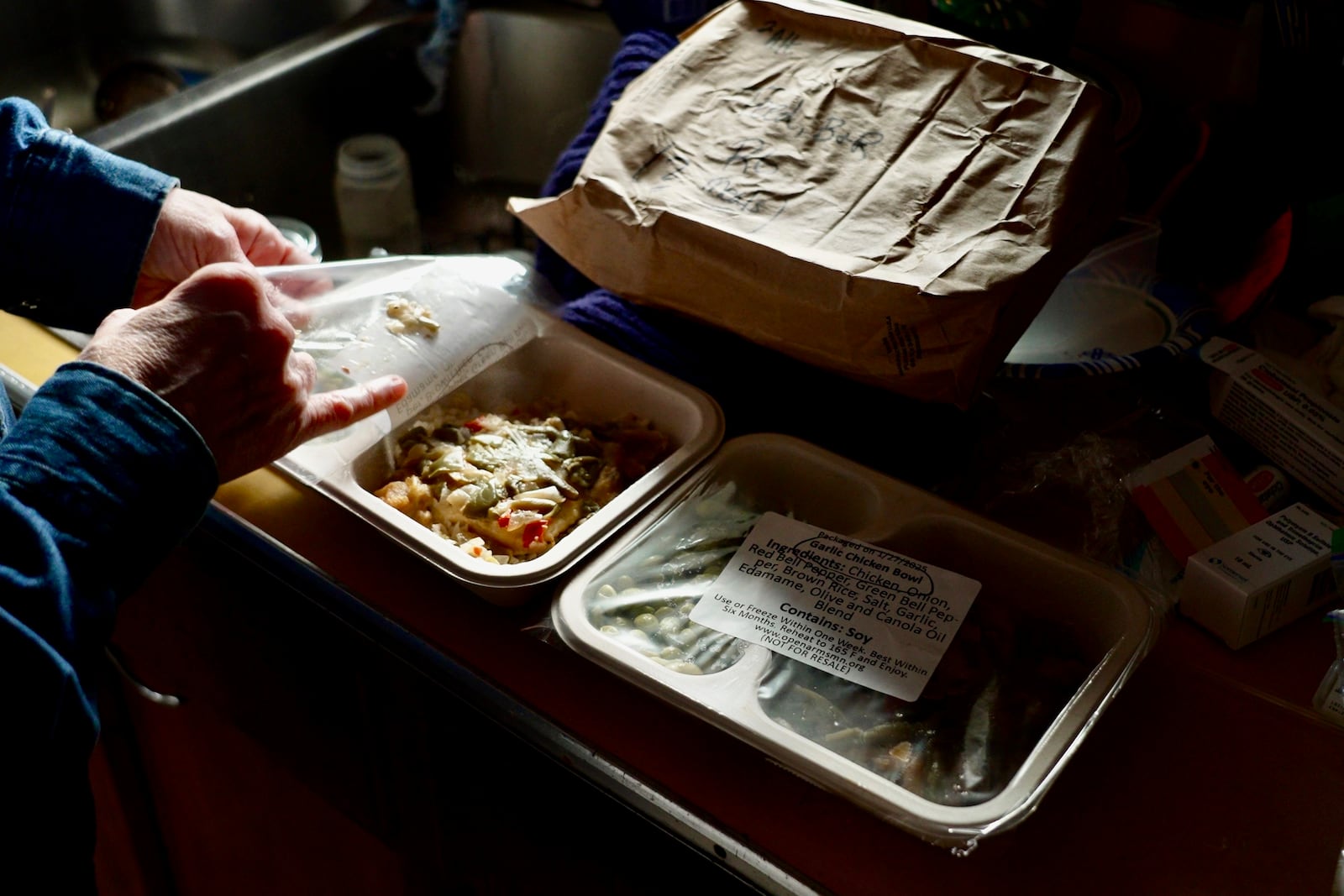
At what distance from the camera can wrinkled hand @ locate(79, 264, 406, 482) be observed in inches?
27.8

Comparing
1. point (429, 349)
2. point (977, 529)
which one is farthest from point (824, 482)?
point (429, 349)

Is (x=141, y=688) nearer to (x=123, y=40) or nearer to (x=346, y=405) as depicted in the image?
(x=346, y=405)

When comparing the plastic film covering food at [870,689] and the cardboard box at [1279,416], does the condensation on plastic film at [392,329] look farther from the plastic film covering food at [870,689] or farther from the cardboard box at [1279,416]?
the cardboard box at [1279,416]

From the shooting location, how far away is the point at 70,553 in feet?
2.07

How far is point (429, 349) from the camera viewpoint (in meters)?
0.91

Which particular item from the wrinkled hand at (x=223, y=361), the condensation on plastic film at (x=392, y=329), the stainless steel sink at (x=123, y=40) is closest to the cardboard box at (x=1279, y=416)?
the condensation on plastic film at (x=392, y=329)

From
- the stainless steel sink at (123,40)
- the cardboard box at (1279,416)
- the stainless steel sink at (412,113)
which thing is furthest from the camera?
the stainless steel sink at (123,40)

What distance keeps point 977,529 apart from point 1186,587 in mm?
151

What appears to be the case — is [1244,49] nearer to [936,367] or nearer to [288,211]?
[936,367]

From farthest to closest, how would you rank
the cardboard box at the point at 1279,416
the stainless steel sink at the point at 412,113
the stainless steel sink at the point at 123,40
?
the stainless steel sink at the point at 123,40 < the stainless steel sink at the point at 412,113 < the cardboard box at the point at 1279,416

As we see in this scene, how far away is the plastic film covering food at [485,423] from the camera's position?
2.64ft

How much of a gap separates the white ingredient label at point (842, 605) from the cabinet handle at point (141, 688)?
58cm

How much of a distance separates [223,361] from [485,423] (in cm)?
23

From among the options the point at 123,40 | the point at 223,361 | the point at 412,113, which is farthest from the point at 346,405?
the point at 123,40
